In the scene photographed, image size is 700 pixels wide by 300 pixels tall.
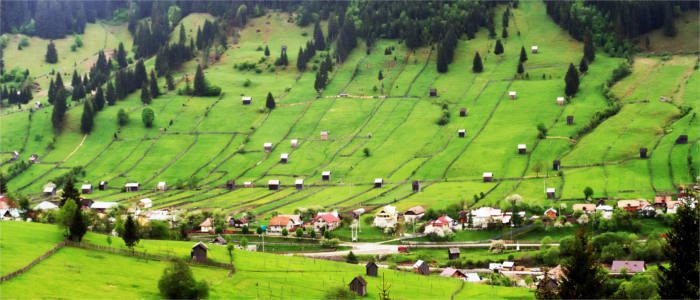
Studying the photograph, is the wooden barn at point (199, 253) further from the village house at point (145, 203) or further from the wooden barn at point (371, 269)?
the village house at point (145, 203)

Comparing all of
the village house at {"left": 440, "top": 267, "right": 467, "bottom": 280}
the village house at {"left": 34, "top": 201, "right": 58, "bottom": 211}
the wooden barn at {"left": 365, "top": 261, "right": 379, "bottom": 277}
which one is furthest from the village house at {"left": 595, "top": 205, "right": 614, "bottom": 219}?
the village house at {"left": 34, "top": 201, "right": 58, "bottom": 211}

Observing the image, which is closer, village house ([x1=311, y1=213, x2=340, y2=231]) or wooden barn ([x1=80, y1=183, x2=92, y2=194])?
village house ([x1=311, y1=213, x2=340, y2=231])

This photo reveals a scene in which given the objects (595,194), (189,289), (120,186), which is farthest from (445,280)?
(120,186)

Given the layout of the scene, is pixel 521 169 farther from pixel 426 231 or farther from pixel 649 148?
pixel 426 231

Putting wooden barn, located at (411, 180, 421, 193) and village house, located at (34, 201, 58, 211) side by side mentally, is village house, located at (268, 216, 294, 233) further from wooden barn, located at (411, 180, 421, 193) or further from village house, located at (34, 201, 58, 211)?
village house, located at (34, 201, 58, 211)

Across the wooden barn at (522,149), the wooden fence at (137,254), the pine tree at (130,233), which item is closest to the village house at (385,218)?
the wooden barn at (522,149)

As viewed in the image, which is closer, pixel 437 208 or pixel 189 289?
pixel 189 289

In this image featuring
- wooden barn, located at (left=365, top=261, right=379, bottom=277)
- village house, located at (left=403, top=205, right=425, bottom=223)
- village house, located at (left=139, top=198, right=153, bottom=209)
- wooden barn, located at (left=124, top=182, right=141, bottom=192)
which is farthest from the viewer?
wooden barn, located at (left=124, top=182, right=141, bottom=192)

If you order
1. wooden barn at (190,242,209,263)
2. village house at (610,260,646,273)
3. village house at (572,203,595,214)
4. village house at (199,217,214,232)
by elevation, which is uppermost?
wooden barn at (190,242,209,263)
